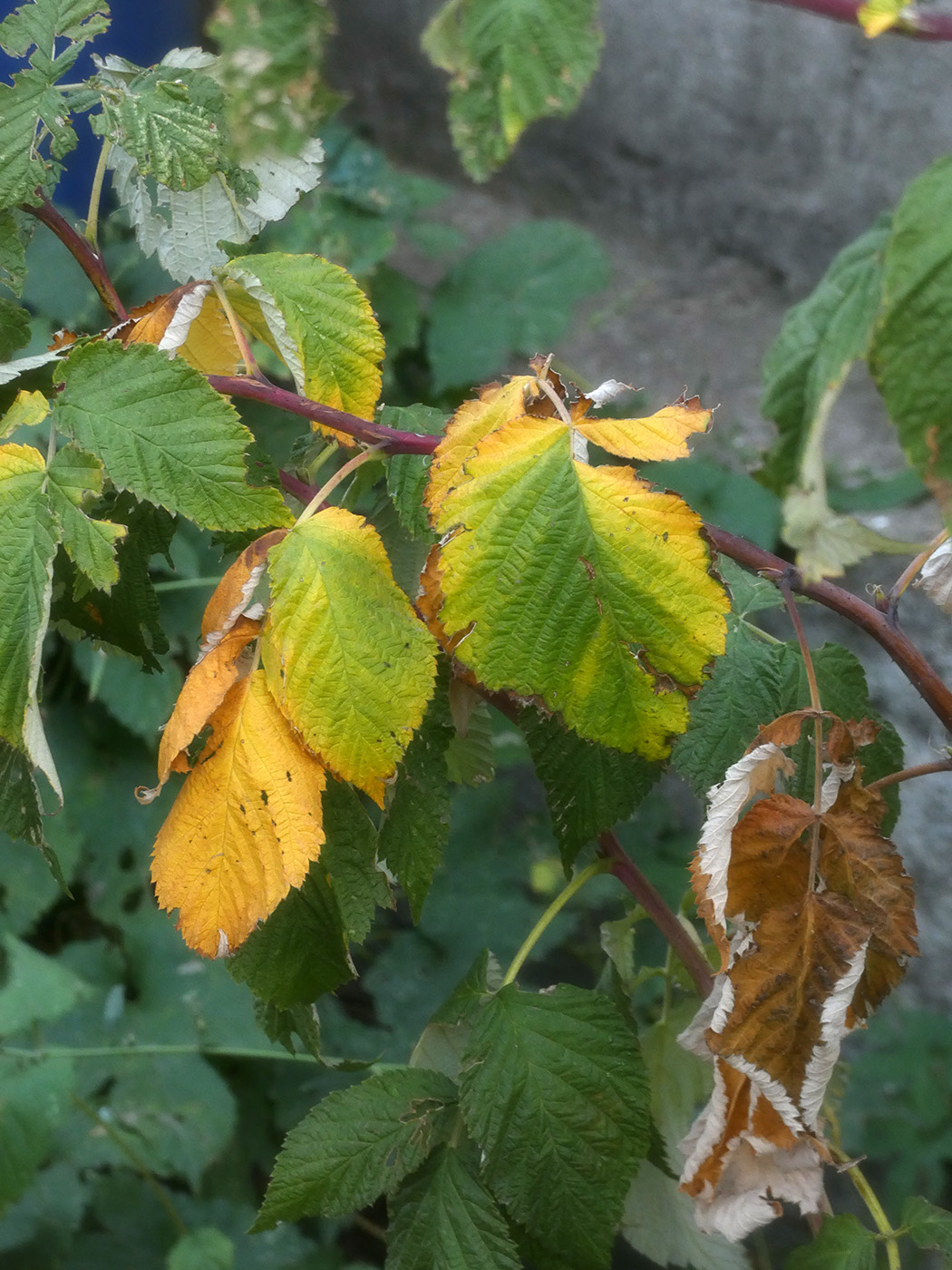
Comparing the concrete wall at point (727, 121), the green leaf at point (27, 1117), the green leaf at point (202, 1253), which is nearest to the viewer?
the green leaf at point (27, 1117)

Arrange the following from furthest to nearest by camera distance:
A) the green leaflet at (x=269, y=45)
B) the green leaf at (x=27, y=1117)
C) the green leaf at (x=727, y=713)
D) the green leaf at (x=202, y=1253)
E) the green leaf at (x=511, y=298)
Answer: the green leaf at (x=511, y=298)
the green leaf at (x=202, y=1253)
the green leaf at (x=27, y=1117)
the green leaf at (x=727, y=713)
the green leaflet at (x=269, y=45)

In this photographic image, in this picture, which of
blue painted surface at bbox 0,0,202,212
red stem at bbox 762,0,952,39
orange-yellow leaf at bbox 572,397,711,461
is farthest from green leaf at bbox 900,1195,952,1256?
blue painted surface at bbox 0,0,202,212

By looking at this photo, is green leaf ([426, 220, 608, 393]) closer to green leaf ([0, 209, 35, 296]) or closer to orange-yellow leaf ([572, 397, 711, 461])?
green leaf ([0, 209, 35, 296])

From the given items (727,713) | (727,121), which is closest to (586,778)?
(727,713)

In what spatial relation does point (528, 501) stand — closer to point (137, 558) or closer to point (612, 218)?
point (137, 558)

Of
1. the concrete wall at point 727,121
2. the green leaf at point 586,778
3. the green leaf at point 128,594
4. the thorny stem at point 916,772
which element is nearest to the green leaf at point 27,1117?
the green leaf at point 128,594

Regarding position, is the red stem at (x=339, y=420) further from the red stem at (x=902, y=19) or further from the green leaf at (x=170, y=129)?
the red stem at (x=902, y=19)

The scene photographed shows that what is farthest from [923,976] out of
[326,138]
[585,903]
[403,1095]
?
[326,138]
